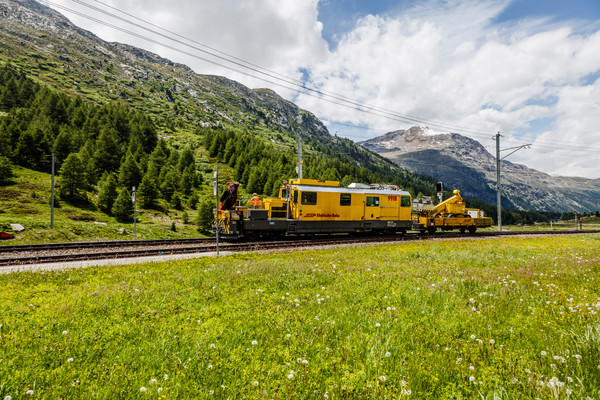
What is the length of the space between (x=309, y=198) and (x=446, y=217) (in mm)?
15694

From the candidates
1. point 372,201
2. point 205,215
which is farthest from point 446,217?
point 205,215

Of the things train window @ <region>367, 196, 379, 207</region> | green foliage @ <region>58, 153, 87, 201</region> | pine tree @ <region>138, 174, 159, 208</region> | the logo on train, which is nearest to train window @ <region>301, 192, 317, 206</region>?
the logo on train

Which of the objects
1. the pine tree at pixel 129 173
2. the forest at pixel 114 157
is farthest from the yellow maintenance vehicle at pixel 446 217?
the pine tree at pixel 129 173

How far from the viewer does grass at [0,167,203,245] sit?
1099 inches

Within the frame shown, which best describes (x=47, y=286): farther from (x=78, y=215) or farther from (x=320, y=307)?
(x=78, y=215)

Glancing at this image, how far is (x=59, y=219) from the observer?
4900 cm

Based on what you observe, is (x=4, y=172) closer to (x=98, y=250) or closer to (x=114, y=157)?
(x=114, y=157)

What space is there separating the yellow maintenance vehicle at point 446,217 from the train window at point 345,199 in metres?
8.44

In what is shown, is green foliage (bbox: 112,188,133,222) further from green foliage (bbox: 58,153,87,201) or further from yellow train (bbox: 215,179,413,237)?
yellow train (bbox: 215,179,413,237)

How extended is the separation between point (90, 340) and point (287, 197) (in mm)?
17680

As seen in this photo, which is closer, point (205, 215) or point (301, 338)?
point (301, 338)

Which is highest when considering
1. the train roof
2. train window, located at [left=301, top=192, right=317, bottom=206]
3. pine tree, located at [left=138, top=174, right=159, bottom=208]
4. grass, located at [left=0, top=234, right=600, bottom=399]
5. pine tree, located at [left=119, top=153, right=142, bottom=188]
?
pine tree, located at [left=119, top=153, right=142, bottom=188]

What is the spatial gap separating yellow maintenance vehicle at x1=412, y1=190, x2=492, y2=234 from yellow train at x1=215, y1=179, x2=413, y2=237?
4741 mm

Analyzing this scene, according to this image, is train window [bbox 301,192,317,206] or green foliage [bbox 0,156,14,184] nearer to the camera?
train window [bbox 301,192,317,206]
